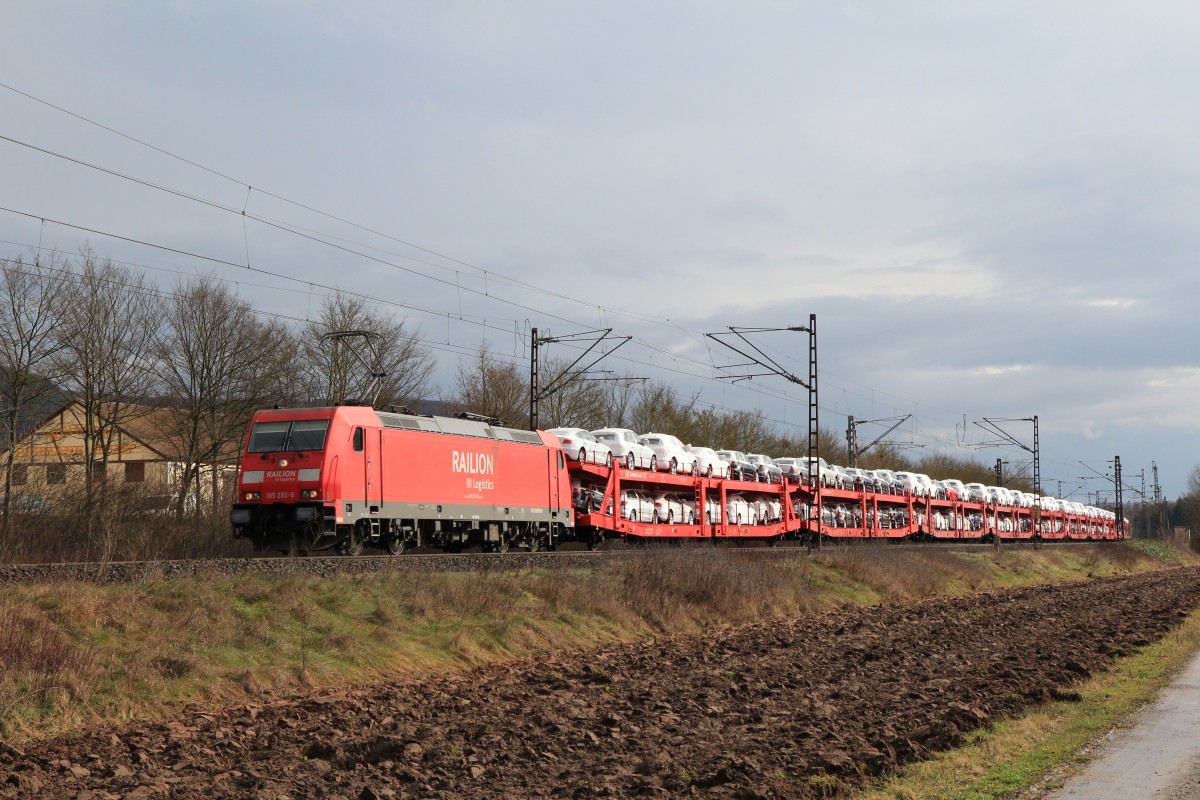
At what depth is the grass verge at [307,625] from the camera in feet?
43.3

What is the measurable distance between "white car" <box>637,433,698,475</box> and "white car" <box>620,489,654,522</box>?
1466mm

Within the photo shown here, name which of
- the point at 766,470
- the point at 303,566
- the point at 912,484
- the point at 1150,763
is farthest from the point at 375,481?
the point at 912,484

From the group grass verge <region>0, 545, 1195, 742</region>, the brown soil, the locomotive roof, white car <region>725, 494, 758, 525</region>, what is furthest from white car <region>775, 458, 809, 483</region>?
the brown soil

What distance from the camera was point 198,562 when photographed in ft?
61.4

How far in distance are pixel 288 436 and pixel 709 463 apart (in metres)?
19.6

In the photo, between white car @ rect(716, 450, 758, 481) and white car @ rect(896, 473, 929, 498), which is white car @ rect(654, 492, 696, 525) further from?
white car @ rect(896, 473, 929, 498)

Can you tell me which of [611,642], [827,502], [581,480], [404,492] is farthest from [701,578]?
[827,502]

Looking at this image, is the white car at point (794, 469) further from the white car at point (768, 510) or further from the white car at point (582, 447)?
the white car at point (582, 447)

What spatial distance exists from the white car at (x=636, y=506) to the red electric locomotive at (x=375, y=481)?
590cm

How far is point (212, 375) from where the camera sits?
4116 cm

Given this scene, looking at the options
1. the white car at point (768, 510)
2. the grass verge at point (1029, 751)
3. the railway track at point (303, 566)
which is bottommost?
the grass verge at point (1029, 751)

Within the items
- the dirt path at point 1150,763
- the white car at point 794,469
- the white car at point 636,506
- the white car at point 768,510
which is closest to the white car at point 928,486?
the white car at point 794,469

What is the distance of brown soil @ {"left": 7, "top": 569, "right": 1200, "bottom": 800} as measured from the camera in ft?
35.5

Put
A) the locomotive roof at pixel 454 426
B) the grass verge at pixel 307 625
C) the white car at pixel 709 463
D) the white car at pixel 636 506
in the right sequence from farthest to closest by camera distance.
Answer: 1. the white car at pixel 709 463
2. the white car at pixel 636 506
3. the locomotive roof at pixel 454 426
4. the grass verge at pixel 307 625
